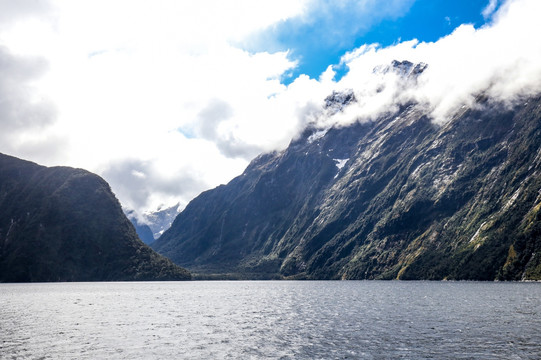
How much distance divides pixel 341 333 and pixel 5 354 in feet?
170

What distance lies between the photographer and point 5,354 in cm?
5834

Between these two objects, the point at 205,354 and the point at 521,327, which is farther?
the point at 521,327

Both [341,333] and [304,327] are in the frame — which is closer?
[341,333]

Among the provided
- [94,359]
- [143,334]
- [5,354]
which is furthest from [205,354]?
[5,354]

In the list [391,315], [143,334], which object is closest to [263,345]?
[143,334]

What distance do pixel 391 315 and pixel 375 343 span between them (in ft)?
125

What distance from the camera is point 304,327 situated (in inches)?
3199

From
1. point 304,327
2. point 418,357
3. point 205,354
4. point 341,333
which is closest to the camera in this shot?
point 418,357

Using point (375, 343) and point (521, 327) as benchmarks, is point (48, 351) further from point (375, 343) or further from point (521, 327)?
point (521, 327)

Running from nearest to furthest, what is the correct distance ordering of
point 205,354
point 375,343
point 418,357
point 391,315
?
point 418,357 → point 205,354 → point 375,343 → point 391,315

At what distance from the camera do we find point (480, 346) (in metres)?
58.8

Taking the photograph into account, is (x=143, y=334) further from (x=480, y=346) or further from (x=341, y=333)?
(x=480, y=346)

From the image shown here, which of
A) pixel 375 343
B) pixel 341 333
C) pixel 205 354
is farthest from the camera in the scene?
pixel 341 333

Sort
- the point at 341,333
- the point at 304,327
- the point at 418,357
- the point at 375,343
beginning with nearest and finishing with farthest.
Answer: the point at 418,357 → the point at 375,343 → the point at 341,333 → the point at 304,327
